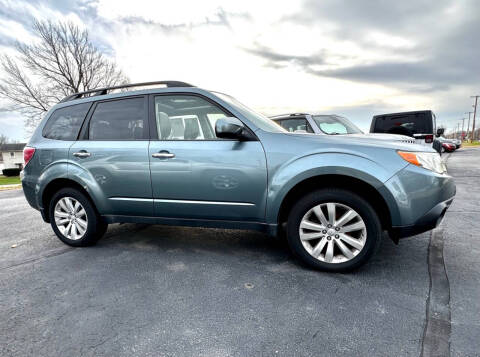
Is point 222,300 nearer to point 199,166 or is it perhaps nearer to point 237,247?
point 237,247

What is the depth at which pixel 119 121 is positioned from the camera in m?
3.22

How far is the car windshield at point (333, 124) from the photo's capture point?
642 centimetres

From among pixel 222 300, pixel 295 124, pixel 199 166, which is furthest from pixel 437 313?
pixel 295 124

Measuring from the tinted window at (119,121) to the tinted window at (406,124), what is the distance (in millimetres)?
7966

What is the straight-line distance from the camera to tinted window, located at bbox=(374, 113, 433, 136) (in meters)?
8.26

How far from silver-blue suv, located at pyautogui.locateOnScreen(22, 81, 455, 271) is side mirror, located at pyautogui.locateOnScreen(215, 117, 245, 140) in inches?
0.5

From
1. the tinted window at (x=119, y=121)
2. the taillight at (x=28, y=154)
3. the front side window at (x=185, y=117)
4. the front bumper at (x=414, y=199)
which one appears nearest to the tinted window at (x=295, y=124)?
the front side window at (x=185, y=117)

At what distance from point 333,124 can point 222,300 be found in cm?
549

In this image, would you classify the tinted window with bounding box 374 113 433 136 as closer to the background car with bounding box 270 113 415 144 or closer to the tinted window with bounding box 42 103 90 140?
the background car with bounding box 270 113 415 144

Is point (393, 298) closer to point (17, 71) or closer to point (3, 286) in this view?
point (3, 286)

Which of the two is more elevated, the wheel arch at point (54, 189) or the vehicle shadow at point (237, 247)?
the wheel arch at point (54, 189)

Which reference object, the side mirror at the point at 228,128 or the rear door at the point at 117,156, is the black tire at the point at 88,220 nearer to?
the rear door at the point at 117,156

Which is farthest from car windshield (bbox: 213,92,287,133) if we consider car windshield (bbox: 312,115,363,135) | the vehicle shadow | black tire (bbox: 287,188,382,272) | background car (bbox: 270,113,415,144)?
car windshield (bbox: 312,115,363,135)

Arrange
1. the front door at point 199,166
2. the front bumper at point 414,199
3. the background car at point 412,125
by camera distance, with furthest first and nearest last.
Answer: the background car at point 412,125
the front door at point 199,166
the front bumper at point 414,199
